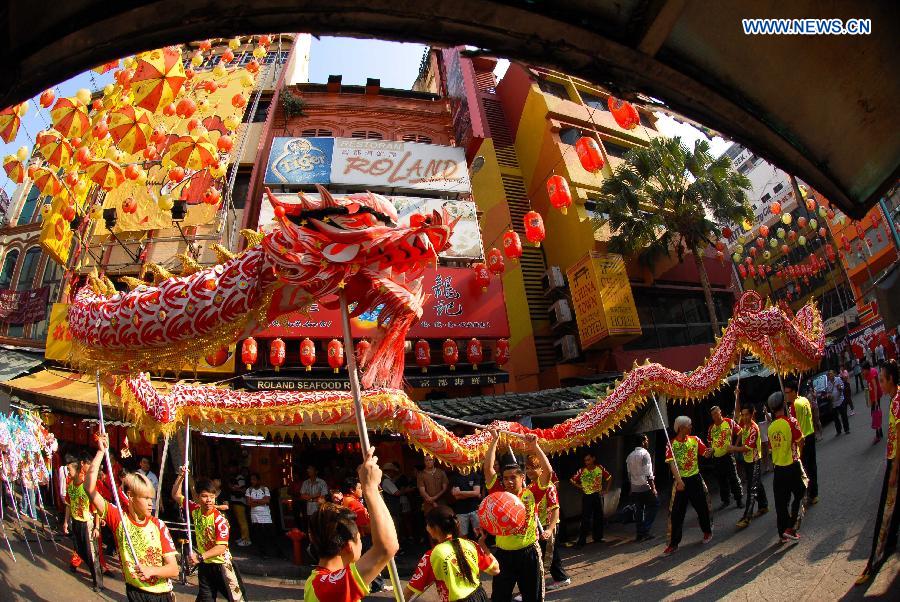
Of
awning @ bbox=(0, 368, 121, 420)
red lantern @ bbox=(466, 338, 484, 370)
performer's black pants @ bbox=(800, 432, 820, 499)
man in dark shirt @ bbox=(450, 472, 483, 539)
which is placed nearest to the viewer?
performer's black pants @ bbox=(800, 432, 820, 499)

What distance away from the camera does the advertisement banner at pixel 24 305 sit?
49.9ft

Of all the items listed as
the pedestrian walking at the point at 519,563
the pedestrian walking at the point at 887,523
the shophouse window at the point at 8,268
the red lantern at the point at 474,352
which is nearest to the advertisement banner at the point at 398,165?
the red lantern at the point at 474,352

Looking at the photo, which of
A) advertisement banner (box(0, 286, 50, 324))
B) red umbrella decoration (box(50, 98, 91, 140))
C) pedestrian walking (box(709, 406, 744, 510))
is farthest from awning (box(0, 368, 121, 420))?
pedestrian walking (box(709, 406, 744, 510))

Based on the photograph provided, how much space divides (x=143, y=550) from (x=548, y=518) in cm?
457

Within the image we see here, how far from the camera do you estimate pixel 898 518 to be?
4359 mm

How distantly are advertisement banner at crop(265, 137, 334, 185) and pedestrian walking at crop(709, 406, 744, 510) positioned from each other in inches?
558

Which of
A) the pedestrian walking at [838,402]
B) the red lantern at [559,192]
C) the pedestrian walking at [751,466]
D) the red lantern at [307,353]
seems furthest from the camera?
the red lantern at [559,192]

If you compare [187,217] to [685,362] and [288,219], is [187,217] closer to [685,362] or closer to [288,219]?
[288,219]

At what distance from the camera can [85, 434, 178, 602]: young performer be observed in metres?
4.12

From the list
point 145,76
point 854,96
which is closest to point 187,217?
point 145,76

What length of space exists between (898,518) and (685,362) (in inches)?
640

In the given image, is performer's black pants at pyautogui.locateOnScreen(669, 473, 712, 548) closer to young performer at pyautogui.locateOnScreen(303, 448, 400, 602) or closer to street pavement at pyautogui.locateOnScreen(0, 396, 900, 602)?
street pavement at pyautogui.locateOnScreen(0, 396, 900, 602)

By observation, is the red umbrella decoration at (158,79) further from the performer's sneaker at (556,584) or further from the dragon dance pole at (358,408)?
the performer's sneaker at (556,584)

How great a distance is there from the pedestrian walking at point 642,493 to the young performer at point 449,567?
6345mm
